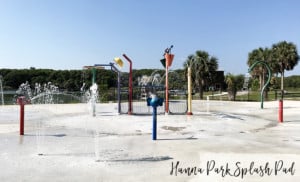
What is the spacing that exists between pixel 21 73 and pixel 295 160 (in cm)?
5850

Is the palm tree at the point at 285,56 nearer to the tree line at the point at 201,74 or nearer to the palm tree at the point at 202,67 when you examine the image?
the tree line at the point at 201,74

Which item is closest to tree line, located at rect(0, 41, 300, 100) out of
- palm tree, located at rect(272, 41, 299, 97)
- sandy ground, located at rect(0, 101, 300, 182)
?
palm tree, located at rect(272, 41, 299, 97)

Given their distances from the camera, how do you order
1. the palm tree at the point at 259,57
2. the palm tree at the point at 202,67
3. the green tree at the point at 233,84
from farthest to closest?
1. the palm tree at the point at 259,57
2. the palm tree at the point at 202,67
3. the green tree at the point at 233,84

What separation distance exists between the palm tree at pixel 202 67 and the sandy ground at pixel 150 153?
20322 mm

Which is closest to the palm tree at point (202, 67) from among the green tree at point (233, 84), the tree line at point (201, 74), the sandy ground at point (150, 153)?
the tree line at point (201, 74)

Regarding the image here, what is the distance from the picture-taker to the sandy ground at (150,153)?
492 centimetres

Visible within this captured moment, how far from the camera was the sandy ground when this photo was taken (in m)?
4.92

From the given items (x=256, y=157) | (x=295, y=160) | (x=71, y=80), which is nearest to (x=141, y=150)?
(x=256, y=157)

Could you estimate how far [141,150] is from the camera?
21.9ft

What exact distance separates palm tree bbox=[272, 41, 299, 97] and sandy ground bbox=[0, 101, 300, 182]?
31.4 metres

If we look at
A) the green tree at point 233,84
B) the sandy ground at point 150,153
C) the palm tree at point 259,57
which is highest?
the palm tree at point 259,57

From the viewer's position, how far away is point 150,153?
6375mm

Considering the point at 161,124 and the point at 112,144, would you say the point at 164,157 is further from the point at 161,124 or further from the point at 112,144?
the point at 161,124

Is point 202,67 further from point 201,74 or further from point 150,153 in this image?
point 150,153
